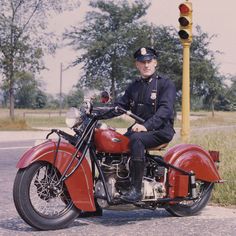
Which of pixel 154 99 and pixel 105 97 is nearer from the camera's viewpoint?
pixel 105 97

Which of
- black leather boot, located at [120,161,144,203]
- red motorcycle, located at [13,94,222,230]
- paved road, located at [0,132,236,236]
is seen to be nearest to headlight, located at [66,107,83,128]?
red motorcycle, located at [13,94,222,230]

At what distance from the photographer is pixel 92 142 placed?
20.0ft

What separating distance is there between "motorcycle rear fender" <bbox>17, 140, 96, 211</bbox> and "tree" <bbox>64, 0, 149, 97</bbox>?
44.5 m

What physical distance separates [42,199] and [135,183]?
3.03ft

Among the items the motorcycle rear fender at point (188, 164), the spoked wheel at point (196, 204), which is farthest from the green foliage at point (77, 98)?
the spoked wheel at point (196, 204)

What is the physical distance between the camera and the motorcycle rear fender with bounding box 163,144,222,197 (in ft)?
21.4

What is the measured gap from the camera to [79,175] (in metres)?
6.03

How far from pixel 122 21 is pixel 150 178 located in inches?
1885

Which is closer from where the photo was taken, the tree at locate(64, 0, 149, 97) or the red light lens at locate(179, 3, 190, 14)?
the red light lens at locate(179, 3, 190, 14)

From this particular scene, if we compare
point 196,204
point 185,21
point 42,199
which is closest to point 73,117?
point 42,199

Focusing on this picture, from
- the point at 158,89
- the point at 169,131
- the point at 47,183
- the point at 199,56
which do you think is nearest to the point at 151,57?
the point at 158,89

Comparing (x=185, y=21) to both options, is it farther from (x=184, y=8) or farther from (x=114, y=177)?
(x=114, y=177)

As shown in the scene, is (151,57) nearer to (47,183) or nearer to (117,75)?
(47,183)

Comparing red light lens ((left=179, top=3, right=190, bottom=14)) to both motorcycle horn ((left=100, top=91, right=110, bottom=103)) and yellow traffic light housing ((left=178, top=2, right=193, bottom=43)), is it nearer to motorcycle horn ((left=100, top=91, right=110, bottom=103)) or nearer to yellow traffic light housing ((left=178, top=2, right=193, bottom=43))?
yellow traffic light housing ((left=178, top=2, right=193, bottom=43))
